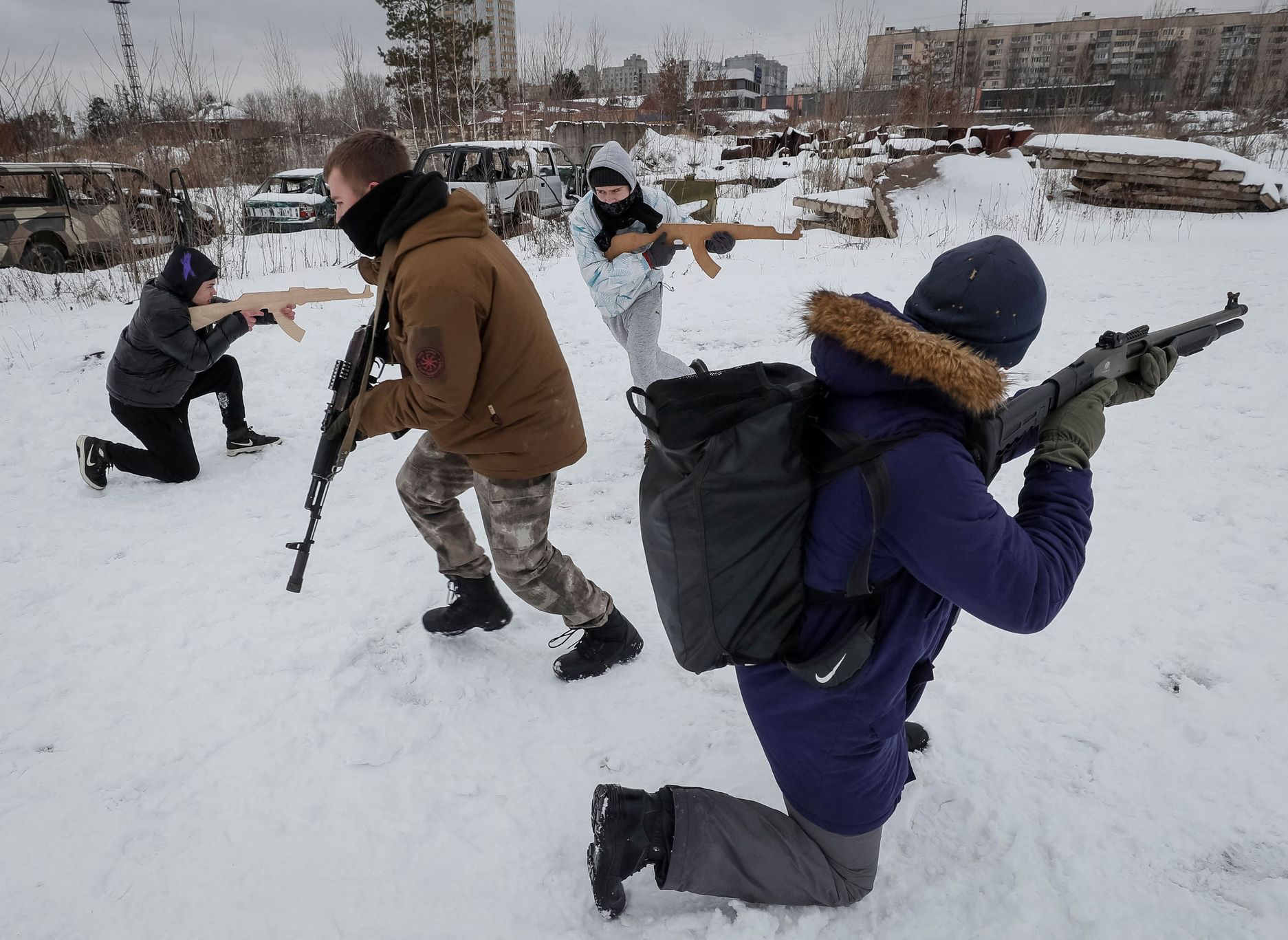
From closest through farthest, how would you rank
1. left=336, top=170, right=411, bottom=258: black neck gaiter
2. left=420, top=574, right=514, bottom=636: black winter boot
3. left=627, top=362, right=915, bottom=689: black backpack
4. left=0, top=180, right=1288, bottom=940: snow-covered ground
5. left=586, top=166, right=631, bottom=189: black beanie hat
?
left=627, top=362, right=915, bottom=689: black backpack, left=0, top=180, right=1288, bottom=940: snow-covered ground, left=336, top=170, right=411, bottom=258: black neck gaiter, left=420, top=574, right=514, bottom=636: black winter boot, left=586, top=166, right=631, bottom=189: black beanie hat

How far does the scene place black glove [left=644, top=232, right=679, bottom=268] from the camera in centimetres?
352

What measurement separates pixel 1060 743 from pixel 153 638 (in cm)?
325

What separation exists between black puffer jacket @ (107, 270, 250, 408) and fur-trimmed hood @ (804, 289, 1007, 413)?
362 cm

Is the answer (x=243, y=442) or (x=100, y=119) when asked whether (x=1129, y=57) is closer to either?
(x=100, y=119)

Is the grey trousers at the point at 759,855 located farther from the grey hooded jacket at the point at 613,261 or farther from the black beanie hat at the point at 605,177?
the black beanie hat at the point at 605,177

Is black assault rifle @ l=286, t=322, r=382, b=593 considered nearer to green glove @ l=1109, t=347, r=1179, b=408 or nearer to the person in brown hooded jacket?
the person in brown hooded jacket

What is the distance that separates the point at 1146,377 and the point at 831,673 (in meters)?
1.19

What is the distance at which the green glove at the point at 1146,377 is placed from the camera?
1.74 m

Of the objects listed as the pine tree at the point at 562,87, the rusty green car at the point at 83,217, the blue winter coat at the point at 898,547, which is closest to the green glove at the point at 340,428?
the blue winter coat at the point at 898,547

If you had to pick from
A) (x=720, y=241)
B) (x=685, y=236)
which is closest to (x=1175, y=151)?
(x=720, y=241)

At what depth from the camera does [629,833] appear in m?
1.55

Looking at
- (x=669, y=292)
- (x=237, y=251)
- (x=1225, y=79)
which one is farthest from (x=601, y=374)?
(x=1225, y=79)

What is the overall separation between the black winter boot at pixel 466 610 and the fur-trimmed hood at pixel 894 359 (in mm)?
1750

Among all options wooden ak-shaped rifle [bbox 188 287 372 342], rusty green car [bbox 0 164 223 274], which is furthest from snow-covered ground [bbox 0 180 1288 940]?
rusty green car [bbox 0 164 223 274]
